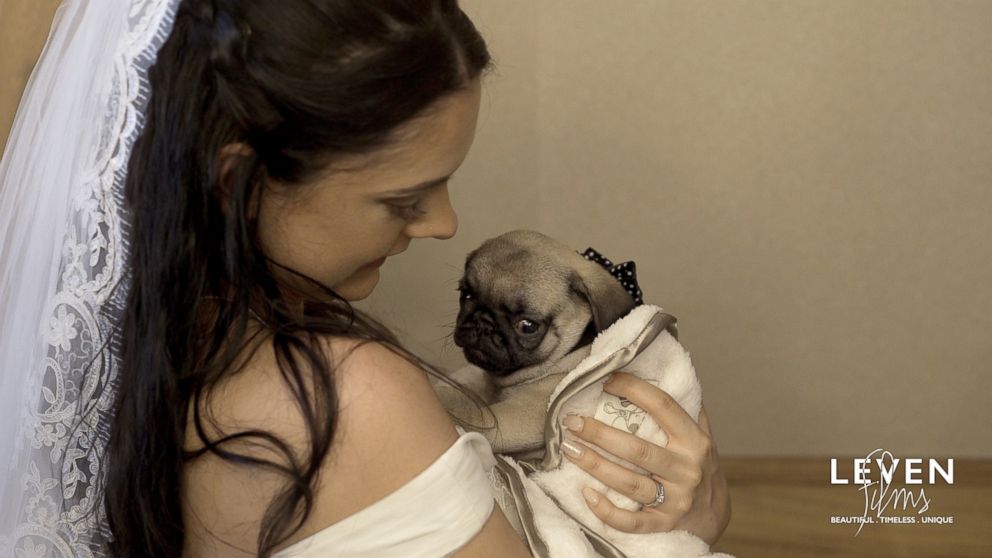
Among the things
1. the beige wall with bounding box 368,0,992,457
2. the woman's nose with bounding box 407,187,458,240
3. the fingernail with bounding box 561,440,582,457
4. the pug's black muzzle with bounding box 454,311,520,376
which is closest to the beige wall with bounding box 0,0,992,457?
the beige wall with bounding box 368,0,992,457

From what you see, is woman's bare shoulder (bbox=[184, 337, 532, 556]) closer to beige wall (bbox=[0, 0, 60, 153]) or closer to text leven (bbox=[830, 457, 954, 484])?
beige wall (bbox=[0, 0, 60, 153])

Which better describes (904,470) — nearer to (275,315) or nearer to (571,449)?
(571,449)

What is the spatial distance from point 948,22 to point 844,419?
3.79 feet

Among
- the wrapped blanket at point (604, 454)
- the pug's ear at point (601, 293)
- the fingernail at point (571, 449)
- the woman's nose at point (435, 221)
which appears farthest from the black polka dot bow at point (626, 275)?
the woman's nose at point (435, 221)

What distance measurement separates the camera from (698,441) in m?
1.62

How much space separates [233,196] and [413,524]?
41 cm

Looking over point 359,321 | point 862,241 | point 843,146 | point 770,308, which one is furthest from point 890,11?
point 359,321

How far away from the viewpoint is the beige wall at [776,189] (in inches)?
107

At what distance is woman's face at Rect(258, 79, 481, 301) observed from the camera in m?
1.11

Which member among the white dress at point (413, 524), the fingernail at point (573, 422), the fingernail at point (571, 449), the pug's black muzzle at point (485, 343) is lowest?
the fingernail at point (571, 449)

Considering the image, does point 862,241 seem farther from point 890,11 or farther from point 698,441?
point 698,441

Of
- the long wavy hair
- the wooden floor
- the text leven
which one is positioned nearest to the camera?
the long wavy hair

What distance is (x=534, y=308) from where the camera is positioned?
1.85m

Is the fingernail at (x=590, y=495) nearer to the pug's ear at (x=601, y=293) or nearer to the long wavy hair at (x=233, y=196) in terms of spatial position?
the pug's ear at (x=601, y=293)
